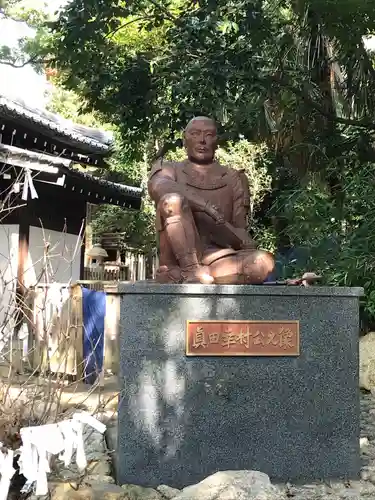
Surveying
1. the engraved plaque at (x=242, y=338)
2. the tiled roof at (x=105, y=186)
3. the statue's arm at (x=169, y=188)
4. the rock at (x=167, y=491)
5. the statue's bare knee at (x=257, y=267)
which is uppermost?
the tiled roof at (x=105, y=186)

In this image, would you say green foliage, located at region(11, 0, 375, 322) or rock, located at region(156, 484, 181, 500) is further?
green foliage, located at region(11, 0, 375, 322)

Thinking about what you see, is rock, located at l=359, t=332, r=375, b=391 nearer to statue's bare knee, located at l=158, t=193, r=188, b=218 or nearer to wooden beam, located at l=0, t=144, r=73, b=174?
statue's bare knee, located at l=158, t=193, r=188, b=218

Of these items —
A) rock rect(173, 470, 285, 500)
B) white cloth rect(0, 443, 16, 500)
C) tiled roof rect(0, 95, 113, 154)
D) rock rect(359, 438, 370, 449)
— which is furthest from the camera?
tiled roof rect(0, 95, 113, 154)

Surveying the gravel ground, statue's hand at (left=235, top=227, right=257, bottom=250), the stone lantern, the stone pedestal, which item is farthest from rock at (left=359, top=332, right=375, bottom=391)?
the stone lantern

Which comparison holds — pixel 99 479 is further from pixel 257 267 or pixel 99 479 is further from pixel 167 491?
pixel 257 267

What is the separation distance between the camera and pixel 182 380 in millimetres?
3926

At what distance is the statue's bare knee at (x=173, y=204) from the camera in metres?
4.18

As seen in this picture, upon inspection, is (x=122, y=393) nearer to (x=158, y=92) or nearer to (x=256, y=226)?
(x=158, y=92)

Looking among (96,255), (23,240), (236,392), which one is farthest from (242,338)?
(96,255)

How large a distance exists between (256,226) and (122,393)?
1312 centimetres

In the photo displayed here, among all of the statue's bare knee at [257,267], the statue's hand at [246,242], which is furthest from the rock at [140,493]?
the statue's hand at [246,242]

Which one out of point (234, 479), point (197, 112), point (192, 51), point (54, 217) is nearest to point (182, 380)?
point (234, 479)

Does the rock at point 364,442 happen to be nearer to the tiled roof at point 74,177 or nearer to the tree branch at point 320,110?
the tiled roof at point 74,177

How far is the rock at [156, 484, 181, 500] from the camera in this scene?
3691 mm
